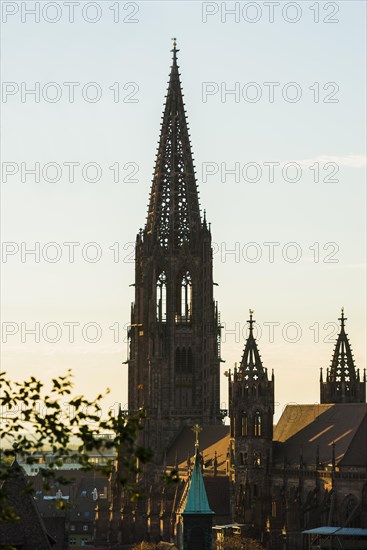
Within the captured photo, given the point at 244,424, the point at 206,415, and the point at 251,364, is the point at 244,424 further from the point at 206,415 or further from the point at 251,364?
the point at 206,415

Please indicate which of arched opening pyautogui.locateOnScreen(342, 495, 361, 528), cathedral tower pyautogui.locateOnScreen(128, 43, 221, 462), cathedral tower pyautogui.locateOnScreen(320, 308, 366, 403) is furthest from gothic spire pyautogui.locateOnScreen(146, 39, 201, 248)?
arched opening pyautogui.locateOnScreen(342, 495, 361, 528)

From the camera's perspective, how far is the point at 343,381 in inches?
5886

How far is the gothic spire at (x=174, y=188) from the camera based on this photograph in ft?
537

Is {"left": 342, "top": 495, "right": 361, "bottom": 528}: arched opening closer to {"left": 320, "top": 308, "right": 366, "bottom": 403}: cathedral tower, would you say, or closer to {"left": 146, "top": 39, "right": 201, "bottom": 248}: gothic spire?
{"left": 320, "top": 308, "right": 366, "bottom": 403}: cathedral tower

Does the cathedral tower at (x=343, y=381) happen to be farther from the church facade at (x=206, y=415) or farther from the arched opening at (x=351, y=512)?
the arched opening at (x=351, y=512)

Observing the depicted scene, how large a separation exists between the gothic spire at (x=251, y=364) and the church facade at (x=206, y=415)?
0.28 feet

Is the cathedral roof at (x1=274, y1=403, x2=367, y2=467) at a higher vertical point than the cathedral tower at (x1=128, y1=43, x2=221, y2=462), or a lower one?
lower

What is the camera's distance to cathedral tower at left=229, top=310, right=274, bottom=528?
13675cm

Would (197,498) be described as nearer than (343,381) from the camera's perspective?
Yes

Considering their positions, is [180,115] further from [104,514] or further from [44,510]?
[44,510]

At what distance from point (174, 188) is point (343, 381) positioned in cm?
2808

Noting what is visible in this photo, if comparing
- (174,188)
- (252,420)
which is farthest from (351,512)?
(174,188)

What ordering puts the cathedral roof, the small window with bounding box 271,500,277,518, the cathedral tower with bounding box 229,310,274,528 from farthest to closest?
the cathedral tower with bounding box 229,310,274,528, the small window with bounding box 271,500,277,518, the cathedral roof

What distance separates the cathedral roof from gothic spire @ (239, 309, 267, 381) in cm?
562
